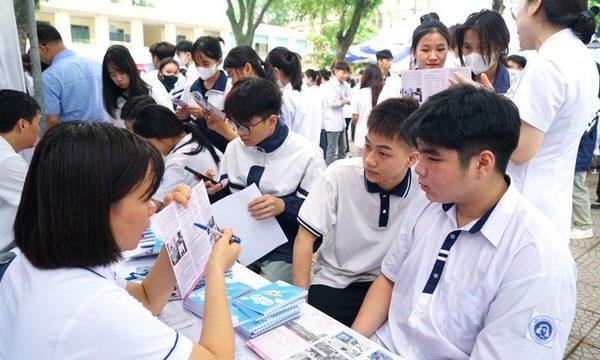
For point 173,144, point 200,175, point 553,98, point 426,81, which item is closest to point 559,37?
point 553,98

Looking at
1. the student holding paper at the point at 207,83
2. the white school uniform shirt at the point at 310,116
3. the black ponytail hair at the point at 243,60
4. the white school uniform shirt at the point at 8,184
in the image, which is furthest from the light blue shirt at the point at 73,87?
the white school uniform shirt at the point at 310,116

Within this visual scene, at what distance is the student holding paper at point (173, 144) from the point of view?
2.53m

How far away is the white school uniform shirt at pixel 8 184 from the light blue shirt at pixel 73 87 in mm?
1260

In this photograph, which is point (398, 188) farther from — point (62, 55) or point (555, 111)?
point (62, 55)

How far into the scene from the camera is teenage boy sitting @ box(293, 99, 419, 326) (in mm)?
1913

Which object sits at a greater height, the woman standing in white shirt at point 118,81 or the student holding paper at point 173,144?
the woman standing in white shirt at point 118,81

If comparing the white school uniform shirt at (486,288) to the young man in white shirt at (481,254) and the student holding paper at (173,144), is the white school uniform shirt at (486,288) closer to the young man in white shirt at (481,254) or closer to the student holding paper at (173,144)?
the young man in white shirt at (481,254)

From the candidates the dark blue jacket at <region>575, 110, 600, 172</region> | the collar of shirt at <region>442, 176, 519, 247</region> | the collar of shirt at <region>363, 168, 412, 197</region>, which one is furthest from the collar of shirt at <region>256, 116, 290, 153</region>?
the dark blue jacket at <region>575, 110, 600, 172</region>

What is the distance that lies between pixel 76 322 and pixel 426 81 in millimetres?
1982

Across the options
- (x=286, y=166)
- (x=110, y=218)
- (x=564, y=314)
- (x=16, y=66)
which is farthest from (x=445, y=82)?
(x=16, y=66)

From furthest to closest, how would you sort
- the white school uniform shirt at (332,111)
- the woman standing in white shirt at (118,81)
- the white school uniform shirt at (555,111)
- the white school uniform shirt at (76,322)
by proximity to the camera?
the white school uniform shirt at (332,111) → the woman standing in white shirt at (118,81) → the white school uniform shirt at (555,111) → the white school uniform shirt at (76,322)

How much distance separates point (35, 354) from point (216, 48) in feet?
10.5

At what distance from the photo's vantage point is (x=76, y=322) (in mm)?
871

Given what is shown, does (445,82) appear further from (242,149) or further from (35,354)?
(35,354)
